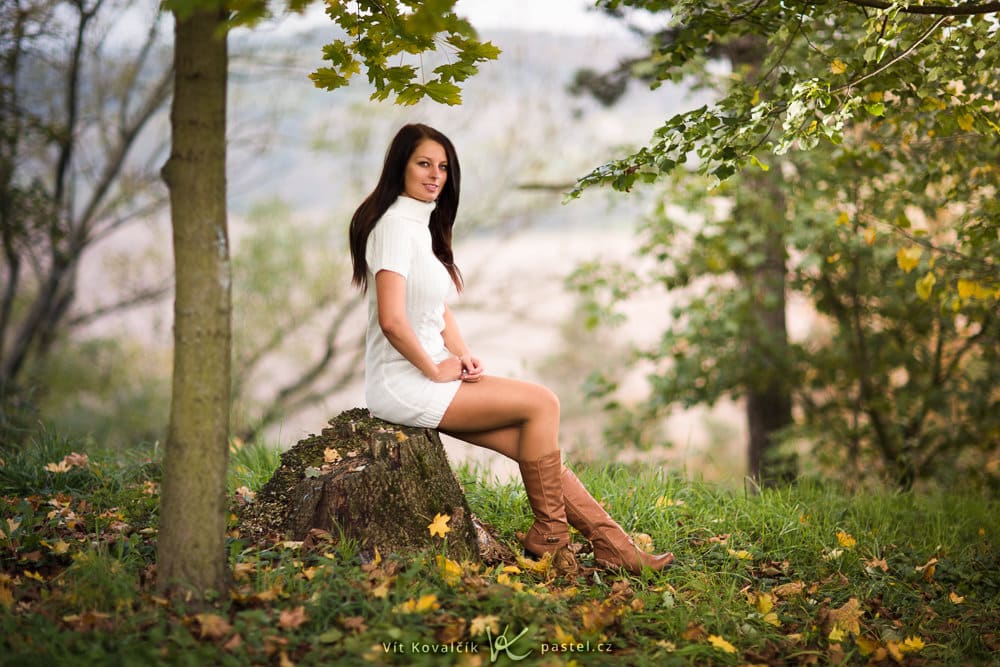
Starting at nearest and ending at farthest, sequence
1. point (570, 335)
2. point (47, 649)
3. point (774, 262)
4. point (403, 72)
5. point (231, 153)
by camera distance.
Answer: point (47, 649) < point (403, 72) < point (774, 262) < point (231, 153) < point (570, 335)

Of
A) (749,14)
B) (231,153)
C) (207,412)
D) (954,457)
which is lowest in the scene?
(954,457)

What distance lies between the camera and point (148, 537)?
3354 mm

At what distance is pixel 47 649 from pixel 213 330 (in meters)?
1.01

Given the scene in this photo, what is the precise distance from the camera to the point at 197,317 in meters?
2.56

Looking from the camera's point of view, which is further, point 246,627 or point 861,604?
point 861,604

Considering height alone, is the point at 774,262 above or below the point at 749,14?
below

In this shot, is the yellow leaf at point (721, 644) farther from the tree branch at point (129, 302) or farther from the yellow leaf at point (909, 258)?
the tree branch at point (129, 302)

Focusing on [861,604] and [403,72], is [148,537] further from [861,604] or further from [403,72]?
[861,604]

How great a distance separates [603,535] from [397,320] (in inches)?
51.7

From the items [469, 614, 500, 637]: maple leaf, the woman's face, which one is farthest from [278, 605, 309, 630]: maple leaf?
the woman's face

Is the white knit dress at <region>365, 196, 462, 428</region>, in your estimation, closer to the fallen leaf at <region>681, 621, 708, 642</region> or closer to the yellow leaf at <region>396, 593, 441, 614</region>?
the yellow leaf at <region>396, 593, 441, 614</region>

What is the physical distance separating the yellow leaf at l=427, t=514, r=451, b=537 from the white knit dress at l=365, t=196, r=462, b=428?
377 mm

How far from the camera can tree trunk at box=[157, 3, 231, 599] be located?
255cm

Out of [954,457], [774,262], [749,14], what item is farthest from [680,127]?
[954,457]
